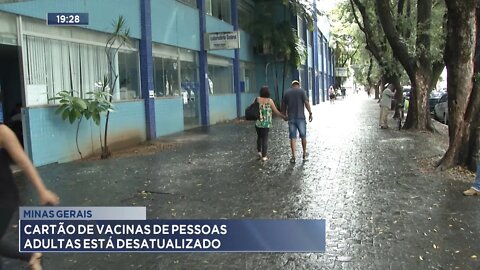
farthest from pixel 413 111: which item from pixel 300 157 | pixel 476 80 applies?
pixel 476 80

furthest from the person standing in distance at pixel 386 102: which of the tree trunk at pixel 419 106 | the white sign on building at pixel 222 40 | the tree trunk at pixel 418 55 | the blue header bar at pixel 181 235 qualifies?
the blue header bar at pixel 181 235

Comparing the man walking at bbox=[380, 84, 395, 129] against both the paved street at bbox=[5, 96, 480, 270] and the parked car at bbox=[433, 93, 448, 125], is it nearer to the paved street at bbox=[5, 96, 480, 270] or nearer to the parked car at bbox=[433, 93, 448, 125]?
the paved street at bbox=[5, 96, 480, 270]

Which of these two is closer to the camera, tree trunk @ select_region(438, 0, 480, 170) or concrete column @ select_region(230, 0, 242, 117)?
tree trunk @ select_region(438, 0, 480, 170)

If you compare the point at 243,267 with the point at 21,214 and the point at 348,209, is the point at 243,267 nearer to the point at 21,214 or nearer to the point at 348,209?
the point at 21,214

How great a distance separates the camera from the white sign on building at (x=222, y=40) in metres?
19.4

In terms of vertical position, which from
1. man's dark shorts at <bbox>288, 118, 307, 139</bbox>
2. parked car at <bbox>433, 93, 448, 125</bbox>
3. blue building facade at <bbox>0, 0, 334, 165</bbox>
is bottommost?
parked car at <bbox>433, 93, 448, 125</bbox>

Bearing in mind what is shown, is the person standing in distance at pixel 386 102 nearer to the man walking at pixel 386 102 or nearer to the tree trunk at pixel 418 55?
the man walking at pixel 386 102

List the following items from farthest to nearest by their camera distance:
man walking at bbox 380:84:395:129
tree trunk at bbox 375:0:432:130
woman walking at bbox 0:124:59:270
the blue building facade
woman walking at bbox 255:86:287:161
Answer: man walking at bbox 380:84:395:129 → tree trunk at bbox 375:0:432:130 → woman walking at bbox 255:86:287:161 → the blue building facade → woman walking at bbox 0:124:59:270

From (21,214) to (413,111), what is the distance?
15.1 m

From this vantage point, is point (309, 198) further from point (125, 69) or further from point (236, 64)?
point (236, 64)

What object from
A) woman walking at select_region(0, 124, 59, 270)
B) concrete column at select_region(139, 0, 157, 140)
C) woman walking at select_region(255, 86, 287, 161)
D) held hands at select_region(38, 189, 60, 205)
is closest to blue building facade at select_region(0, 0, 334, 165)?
concrete column at select_region(139, 0, 157, 140)

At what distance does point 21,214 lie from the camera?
154 inches

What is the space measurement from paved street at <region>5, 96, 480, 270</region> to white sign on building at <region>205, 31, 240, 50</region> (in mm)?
6925

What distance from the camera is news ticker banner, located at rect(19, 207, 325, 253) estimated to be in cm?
339
